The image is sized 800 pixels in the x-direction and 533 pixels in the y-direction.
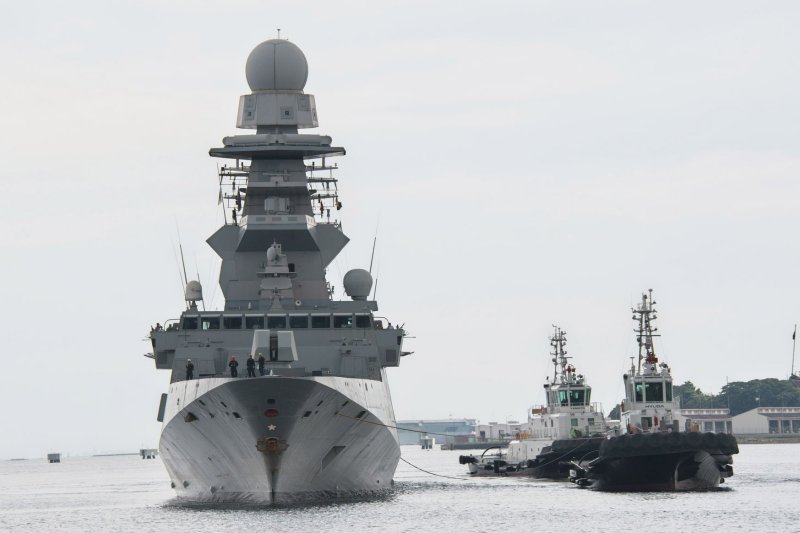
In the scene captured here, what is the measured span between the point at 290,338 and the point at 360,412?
13.0 ft

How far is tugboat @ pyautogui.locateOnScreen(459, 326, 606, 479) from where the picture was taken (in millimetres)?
78062

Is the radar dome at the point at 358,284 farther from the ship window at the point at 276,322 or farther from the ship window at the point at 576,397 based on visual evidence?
the ship window at the point at 576,397

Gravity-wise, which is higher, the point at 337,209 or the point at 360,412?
the point at 337,209

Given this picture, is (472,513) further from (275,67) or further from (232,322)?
(275,67)

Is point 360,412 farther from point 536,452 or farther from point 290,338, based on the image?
point 536,452

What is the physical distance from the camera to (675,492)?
202 feet

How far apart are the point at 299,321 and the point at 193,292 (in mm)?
7128

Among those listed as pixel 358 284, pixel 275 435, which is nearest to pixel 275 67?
pixel 358 284

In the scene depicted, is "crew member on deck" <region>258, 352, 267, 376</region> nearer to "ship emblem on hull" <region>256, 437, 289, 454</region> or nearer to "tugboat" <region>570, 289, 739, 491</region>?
"ship emblem on hull" <region>256, 437, 289, 454</region>

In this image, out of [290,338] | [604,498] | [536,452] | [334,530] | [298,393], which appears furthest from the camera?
[536,452]

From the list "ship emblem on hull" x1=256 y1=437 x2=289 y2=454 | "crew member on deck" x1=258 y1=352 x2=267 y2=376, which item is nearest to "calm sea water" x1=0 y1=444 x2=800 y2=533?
"ship emblem on hull" x1=256 y1=437 x2=289 y2=454

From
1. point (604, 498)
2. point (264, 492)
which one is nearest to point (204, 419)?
point (264, 492)

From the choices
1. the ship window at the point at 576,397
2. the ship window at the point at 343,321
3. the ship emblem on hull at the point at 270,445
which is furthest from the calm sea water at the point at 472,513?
the ship window at the point at 576,397

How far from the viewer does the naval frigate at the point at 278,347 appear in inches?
2061
